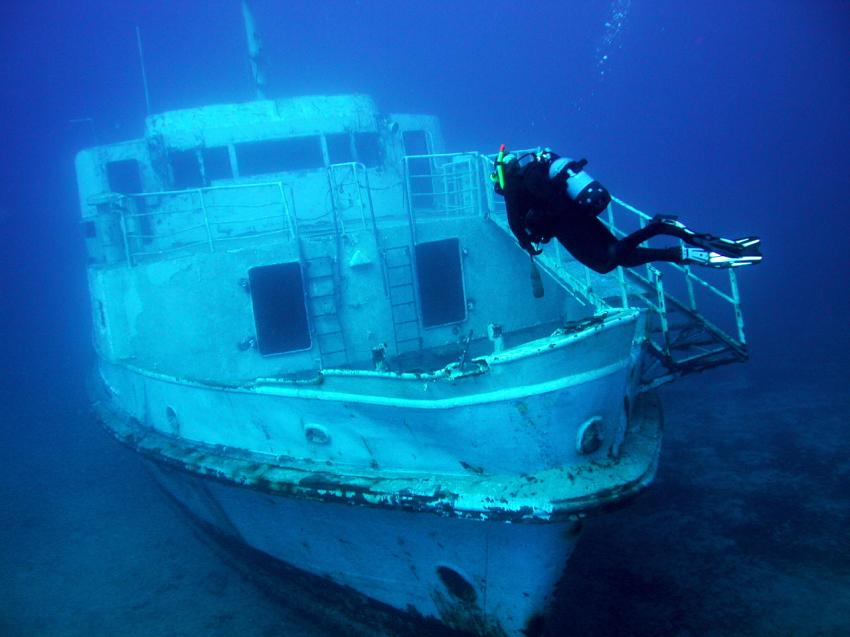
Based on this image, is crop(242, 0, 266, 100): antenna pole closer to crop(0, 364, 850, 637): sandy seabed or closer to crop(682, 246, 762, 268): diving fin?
A: crop(0, 364, 850, 637): sandy seabed

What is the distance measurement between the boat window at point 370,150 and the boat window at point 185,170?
2.42 metres

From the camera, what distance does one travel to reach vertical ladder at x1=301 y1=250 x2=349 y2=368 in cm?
577

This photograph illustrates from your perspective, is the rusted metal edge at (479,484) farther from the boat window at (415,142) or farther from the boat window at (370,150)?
the boat window at (415,142)

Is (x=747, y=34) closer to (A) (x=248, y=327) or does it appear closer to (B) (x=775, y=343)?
(B) (x=775, y=343)

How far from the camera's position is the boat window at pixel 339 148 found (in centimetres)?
755

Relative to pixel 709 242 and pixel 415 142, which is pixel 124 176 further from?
pixel 709 242

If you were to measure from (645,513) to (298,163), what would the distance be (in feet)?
22.8

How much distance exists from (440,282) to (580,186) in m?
3.65

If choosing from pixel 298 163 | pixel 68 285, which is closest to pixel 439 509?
pixel 298 163

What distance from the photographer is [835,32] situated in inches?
3071

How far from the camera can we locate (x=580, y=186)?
8.93 feet

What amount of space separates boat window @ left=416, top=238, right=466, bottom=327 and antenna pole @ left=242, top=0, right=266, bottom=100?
14.8 ft

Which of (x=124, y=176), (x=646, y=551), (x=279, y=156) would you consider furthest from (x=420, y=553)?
(x=124, y=176)

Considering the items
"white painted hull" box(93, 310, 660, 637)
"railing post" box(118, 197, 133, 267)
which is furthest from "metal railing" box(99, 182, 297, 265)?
"white painted hull" box(93, 310, 660, 637)
